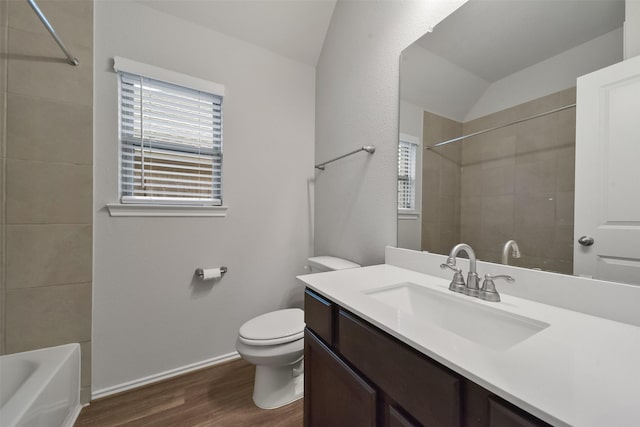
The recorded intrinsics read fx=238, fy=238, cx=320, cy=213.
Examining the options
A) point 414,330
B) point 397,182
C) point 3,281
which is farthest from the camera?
point 397,182

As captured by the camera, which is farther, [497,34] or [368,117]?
[368,117]

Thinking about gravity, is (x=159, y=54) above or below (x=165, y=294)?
above

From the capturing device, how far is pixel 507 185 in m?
0.89

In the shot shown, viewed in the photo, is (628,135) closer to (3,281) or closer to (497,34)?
(497,34)

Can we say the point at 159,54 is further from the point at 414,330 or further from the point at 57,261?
the point at 414,330

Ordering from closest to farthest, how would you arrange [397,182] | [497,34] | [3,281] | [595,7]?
[595,7] < [497,34] < [3,281] < [397,182]

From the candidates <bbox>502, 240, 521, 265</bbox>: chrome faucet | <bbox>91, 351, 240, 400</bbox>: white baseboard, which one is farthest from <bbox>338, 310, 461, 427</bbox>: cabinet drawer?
<bbox>91, 351, 240, 400</bbox>: white baseboard

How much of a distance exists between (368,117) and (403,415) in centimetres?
145

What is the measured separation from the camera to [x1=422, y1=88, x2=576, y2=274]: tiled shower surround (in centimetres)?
75

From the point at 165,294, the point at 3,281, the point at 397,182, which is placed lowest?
the point at 165,294

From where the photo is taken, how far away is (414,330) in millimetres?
575

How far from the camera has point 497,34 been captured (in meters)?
0.94

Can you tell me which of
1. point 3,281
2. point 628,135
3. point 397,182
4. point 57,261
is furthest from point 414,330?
point 3,281

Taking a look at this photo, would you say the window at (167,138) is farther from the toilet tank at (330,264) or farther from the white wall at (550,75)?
the white wall at (550,75)
